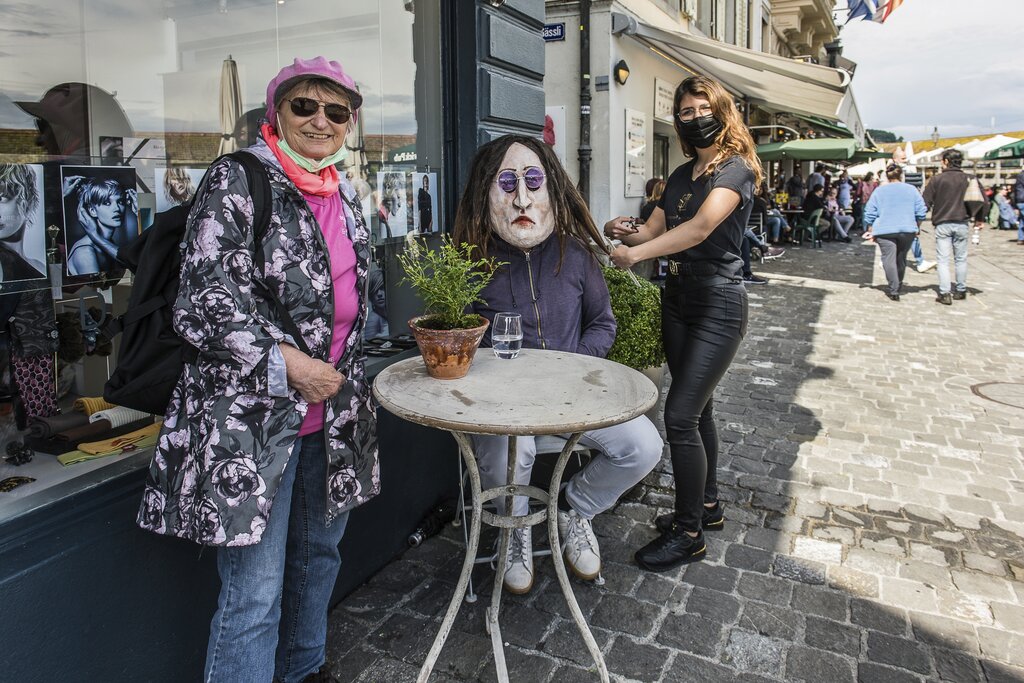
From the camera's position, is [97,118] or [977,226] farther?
[977,226]

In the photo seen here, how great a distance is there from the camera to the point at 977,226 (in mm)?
19016

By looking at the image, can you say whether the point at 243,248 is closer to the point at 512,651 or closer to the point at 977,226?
the point at 512,651

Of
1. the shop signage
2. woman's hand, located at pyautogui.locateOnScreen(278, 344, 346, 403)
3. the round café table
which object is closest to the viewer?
woman's hand, located at pyautogui.locateOnScreen(278, 344, 346, 403)

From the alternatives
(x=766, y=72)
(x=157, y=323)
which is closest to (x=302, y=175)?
(x=157, y=323)

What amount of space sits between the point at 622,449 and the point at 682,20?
1264 cm

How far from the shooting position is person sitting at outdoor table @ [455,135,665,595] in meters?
3.00

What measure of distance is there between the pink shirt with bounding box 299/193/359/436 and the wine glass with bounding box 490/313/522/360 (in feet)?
1.93

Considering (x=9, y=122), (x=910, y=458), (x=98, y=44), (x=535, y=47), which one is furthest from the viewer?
(x=910, y=458)

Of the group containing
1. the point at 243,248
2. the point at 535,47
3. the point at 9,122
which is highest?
the point at 535,47

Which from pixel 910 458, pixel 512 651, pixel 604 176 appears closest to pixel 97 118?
pixel 512 651

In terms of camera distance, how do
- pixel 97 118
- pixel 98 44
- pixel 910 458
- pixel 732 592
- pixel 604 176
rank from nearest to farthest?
Answer: pixel 97 118
pixel 98 44
pixel 732 592
pixel 910 458
pixel 604 176

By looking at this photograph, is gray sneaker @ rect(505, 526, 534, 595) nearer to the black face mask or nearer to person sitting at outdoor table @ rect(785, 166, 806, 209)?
the black face mask

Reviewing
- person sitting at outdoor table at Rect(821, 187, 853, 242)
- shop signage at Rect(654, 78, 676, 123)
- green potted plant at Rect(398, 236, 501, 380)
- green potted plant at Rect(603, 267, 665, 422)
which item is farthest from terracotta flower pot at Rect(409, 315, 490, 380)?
person sitting at outdoor table at Rect(821, 187, 853, 242)

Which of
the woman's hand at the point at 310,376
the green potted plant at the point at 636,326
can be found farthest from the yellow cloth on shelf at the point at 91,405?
the green potted plant at the point at 636,326
